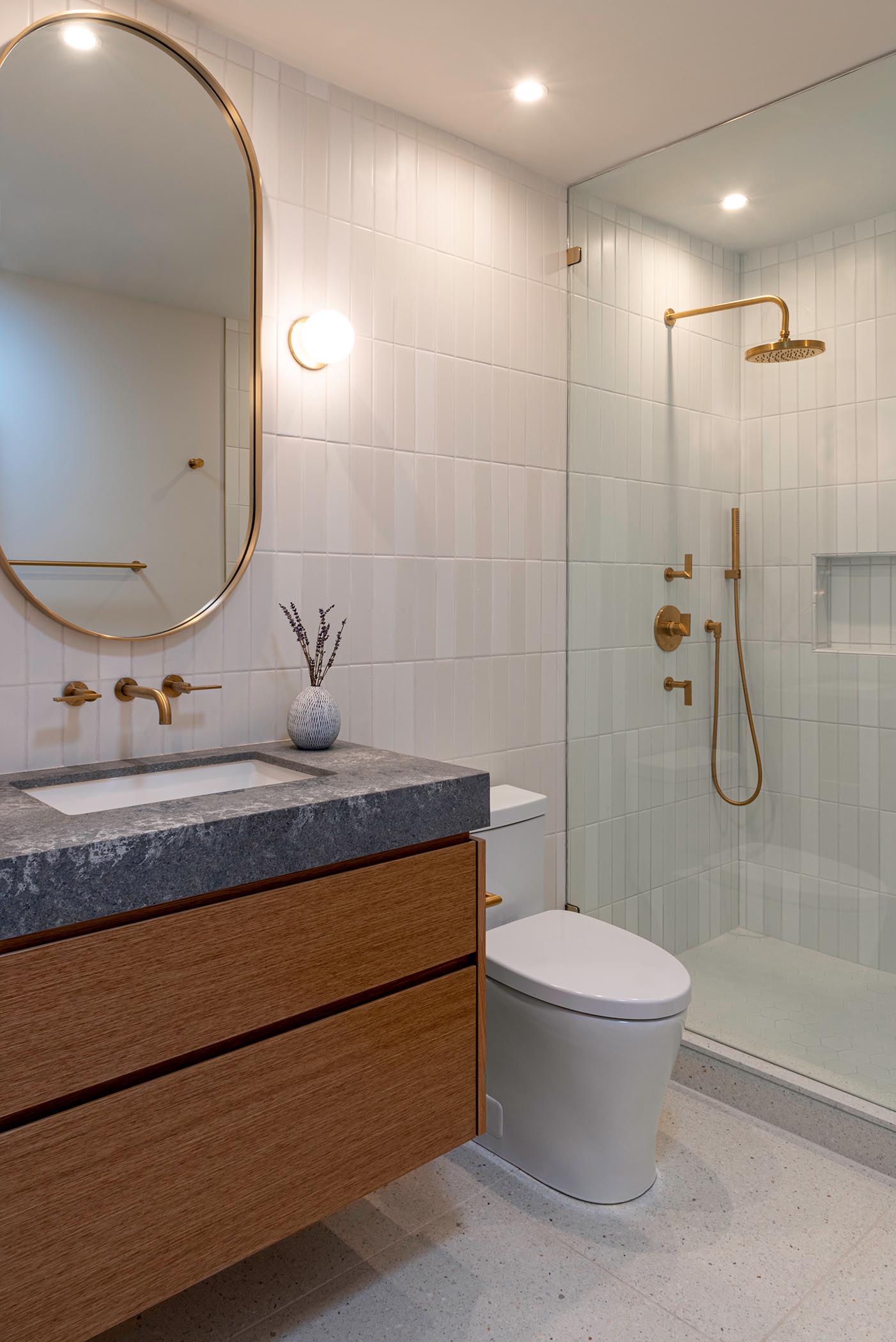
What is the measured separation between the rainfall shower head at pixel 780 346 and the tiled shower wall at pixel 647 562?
3 centimetres

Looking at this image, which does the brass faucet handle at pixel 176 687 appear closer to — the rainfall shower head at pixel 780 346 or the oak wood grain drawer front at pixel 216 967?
the oak wood grain drawer front at pixel 216 967

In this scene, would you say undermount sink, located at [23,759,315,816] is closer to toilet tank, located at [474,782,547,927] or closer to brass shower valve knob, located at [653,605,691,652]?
toilet tank, located at [474,782,547,927]

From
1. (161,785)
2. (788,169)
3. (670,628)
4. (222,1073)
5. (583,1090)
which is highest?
(788,169)

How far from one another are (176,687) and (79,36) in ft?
3.95

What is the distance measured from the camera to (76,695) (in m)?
1.68

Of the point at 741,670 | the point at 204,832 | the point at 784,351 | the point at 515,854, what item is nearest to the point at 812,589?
the point at 741,670

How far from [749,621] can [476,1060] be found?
1.25 m

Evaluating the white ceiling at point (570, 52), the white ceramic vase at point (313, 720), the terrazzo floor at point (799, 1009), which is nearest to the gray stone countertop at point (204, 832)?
the white ceramic vase at point (313, 720)

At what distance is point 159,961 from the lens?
1190 mm

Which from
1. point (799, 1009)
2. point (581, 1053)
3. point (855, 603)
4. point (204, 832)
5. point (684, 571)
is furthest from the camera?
point (684, 571)

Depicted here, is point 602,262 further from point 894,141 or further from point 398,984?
point 398,984

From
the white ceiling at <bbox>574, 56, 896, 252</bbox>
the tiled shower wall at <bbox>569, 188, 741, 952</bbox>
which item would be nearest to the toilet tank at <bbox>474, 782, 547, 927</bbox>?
the tiled shower wall at <bbox>569, 188, 741, 952</bbox>

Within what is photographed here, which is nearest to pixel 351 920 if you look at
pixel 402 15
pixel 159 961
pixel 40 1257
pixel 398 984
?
pixel 398 984

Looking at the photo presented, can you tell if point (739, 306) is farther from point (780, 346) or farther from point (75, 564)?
point (75, 564)
